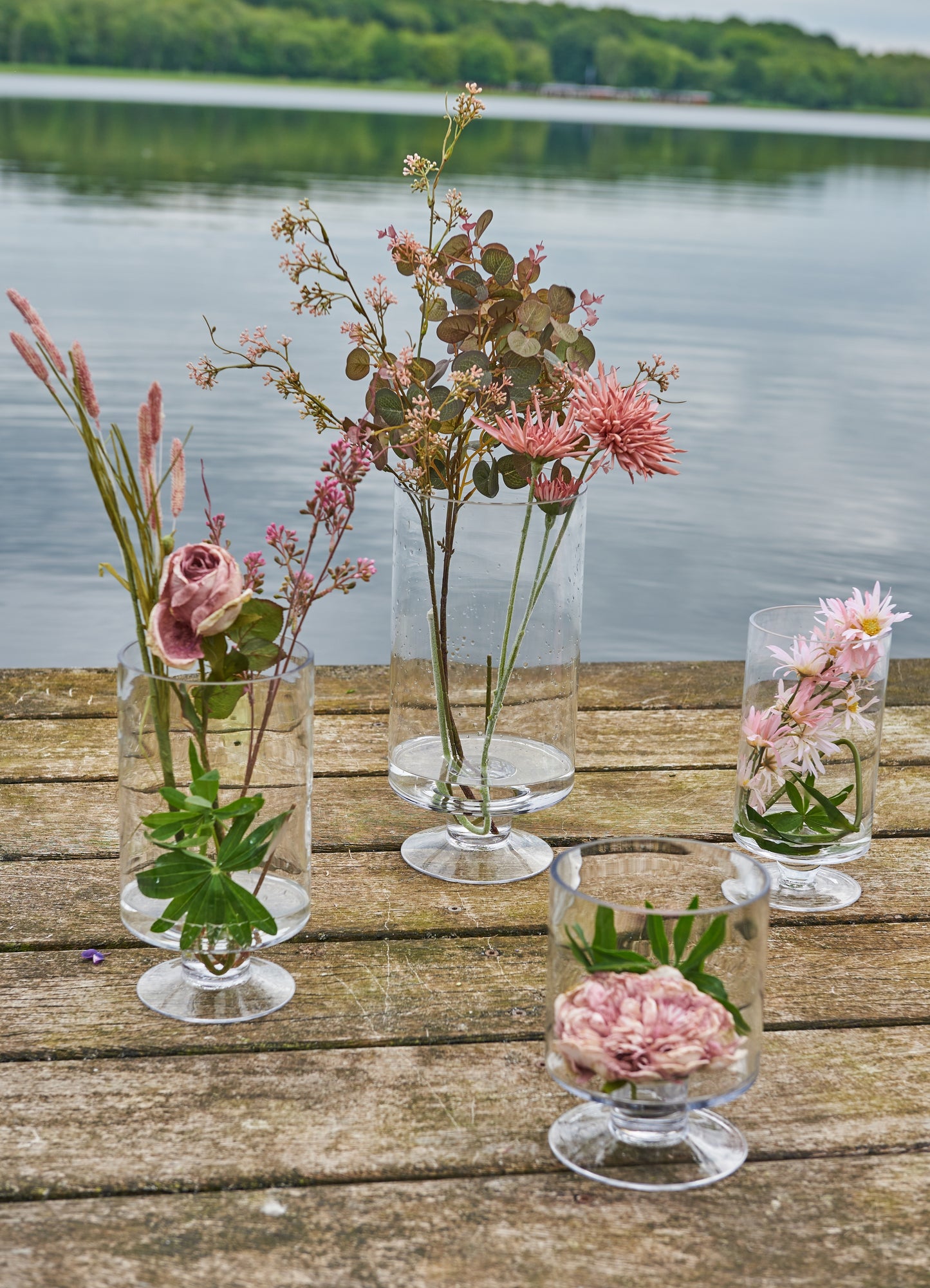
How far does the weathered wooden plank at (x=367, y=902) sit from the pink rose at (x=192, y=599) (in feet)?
1.18

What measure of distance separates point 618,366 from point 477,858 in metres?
4.22

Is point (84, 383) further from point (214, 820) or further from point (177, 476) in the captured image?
point (214, 820)

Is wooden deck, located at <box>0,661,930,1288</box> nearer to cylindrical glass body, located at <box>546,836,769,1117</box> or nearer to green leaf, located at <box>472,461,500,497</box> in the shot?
cylindrical glass body, located at <box>546,836,769,1117</box>

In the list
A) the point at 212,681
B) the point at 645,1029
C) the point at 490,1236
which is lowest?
Result: the point at 490,1236

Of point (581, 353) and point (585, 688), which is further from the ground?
point (581, 353)

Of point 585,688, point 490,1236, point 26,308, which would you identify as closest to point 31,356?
point 26,308

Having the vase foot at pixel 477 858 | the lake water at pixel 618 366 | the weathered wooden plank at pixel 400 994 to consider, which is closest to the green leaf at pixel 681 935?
the weathered wooden plank at pixel 400 994

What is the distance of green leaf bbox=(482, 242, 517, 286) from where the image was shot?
1276 mm

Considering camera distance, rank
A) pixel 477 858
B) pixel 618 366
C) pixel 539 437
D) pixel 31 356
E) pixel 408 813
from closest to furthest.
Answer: pixel 31 356
pixel 539 437
pixel 477 858
pixel 408 813
pixel 618 366

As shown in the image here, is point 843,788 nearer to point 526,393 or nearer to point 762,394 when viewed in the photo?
point 526,393

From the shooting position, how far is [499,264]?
4.20 feet

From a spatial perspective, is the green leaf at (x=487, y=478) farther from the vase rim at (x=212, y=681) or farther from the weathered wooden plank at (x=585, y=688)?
the weathered wooden plank at (x=585, y=688)

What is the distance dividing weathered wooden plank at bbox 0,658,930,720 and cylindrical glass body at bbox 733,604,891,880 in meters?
0.58

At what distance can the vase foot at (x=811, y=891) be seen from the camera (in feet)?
4.50
